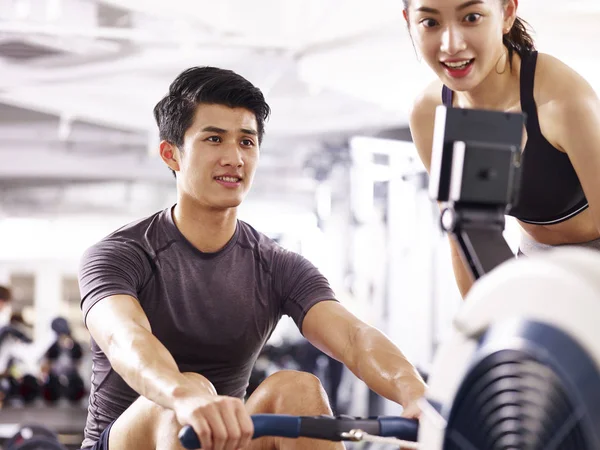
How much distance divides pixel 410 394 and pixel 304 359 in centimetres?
644

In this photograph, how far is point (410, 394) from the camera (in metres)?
1.47

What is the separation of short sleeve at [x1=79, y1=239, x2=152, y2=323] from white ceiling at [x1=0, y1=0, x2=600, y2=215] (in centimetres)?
280

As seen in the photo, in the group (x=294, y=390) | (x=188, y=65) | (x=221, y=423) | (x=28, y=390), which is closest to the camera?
(x=221, y=423)

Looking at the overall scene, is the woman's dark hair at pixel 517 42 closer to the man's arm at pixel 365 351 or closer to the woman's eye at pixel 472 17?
the woman's eye at pixel 472 17

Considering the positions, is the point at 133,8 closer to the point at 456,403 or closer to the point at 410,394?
the point at 410,394

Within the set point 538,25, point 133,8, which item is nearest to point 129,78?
point 133,8

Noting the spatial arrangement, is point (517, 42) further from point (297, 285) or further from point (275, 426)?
point (275, 426)

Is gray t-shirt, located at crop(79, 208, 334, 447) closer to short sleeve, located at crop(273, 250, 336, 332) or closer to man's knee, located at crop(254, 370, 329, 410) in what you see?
short sleeve, located at crop(273, 250, 336, 332)

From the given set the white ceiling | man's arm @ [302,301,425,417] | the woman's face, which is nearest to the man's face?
man's arm @ [302,301,425,417]

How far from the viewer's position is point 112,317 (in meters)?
1.54

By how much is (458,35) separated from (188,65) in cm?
514

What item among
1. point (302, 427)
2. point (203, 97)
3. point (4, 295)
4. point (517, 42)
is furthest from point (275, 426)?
point (4, 295)

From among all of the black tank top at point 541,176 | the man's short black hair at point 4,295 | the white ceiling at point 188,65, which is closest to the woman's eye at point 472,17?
the black tank top at point 541,176

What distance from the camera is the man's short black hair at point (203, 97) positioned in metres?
1.92
